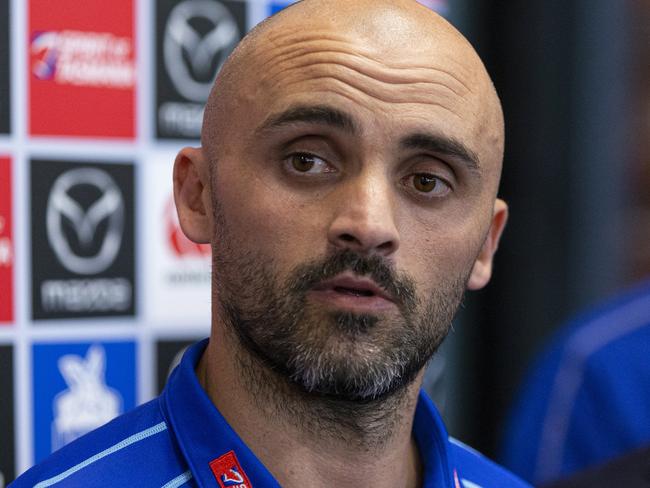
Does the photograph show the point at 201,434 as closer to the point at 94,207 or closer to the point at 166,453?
the point at 166,453

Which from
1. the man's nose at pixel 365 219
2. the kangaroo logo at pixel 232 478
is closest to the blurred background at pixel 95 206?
the kangaroo logo at pixel 232 478

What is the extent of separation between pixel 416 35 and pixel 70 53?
93 centimetres

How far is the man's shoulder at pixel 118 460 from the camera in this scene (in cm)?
124

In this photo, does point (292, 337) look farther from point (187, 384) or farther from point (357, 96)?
point (357, 96)

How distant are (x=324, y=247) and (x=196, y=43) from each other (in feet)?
3.60

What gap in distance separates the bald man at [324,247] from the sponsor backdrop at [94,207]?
70 centimetres

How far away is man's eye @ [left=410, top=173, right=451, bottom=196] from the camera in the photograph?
4.26 feet

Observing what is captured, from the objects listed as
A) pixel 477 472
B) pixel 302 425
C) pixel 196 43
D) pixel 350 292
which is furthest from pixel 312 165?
pixel 196 43

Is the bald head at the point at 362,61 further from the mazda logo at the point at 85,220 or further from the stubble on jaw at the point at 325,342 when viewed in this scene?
the mazda logo at the point at 85,220

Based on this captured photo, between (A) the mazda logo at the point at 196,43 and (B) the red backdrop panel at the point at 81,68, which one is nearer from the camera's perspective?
(B) the red backdrop panel at the point at 81,68

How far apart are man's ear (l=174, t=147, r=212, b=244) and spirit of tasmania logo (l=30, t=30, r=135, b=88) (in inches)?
26.7

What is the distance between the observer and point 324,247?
123cm

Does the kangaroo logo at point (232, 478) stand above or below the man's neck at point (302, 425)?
below

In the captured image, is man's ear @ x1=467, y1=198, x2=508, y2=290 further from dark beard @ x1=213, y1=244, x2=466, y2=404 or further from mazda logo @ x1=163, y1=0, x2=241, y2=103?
mazda logo @ x1=163, y1=0, x2=241, y2=103
